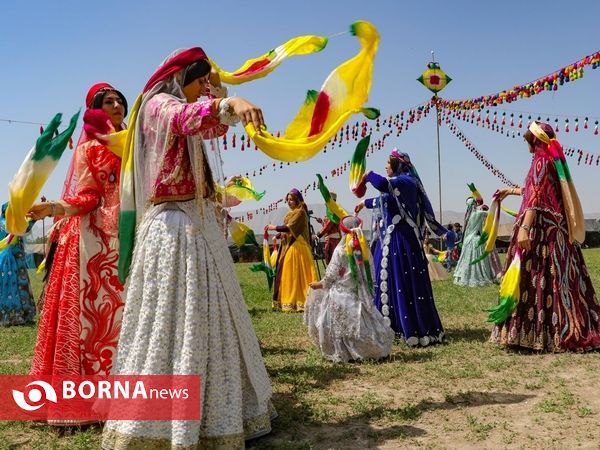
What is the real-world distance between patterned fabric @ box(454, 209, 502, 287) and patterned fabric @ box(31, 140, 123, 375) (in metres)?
9.30

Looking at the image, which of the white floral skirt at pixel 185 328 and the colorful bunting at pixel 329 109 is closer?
the colorful bunting at pixel 329 109

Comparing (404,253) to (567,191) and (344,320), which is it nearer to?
(344,320)

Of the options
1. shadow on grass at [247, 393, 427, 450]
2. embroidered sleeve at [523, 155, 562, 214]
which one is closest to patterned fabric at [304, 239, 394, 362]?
shadow on grass at [247, 393, 427, 450]

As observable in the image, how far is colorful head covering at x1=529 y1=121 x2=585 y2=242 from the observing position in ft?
17.2

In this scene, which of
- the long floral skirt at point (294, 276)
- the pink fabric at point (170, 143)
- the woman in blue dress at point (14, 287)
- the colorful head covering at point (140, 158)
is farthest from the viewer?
the long floral skirt at point (294, 276)

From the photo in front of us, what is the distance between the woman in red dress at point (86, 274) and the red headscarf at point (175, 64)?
0.76m

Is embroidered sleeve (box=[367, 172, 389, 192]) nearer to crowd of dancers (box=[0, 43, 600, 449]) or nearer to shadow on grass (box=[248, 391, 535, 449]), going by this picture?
crowd of dancers (box=[0, 43, 600, 449])

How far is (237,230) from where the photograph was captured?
178 inches

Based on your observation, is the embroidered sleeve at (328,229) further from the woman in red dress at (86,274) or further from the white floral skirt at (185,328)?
the white floral skirt at (185,328)

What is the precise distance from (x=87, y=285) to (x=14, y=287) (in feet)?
19.9

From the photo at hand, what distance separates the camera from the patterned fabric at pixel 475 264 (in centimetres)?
1230

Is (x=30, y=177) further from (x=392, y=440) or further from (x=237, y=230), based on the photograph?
(x=392, y=440)

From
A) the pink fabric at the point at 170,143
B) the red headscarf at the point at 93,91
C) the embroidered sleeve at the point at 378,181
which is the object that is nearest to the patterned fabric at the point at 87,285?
the red headscarf at the point at 93,91

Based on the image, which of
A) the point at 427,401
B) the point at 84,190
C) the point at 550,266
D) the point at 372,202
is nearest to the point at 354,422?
the point at 427,401
